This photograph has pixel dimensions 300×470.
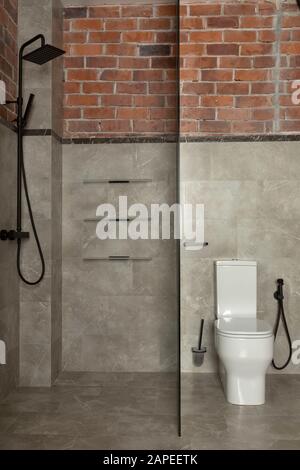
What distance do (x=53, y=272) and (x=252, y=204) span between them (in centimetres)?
142

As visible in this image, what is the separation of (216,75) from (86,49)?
3.00 feet

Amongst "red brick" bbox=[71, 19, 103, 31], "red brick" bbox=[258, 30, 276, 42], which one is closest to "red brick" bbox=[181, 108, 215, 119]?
"red brick" bbox=[258, 30, 276, 42]

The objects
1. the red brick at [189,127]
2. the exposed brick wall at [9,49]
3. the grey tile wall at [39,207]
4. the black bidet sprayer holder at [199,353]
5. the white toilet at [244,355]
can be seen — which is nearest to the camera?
the white toilet at [244,355]

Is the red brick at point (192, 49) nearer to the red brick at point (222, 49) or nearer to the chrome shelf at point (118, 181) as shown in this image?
the red brick at point (222, 49)

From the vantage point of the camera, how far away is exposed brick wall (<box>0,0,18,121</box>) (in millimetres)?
2621

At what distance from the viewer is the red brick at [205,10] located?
3.06 metres

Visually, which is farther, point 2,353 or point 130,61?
point 130,61

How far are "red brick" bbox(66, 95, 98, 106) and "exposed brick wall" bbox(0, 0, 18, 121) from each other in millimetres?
393

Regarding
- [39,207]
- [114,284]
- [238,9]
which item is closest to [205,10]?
[238,9]

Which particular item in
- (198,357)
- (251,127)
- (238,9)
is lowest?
(198,357)

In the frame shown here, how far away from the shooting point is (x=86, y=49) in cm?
309

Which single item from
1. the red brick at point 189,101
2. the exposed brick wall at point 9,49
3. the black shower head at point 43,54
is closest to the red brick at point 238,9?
the red brick at point 189,101

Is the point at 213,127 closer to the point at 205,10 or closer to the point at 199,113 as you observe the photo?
the point at 199,113

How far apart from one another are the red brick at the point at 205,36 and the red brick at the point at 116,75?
50 cm
